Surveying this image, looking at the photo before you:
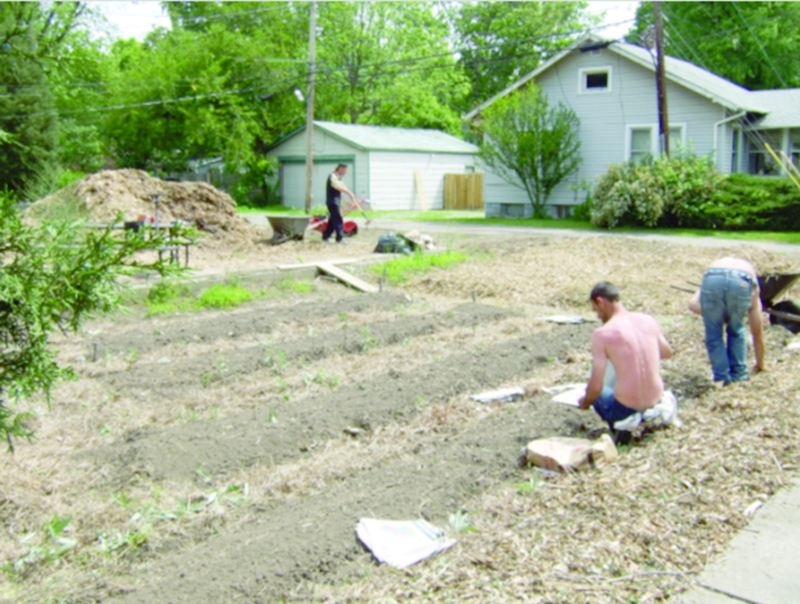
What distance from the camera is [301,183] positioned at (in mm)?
38781

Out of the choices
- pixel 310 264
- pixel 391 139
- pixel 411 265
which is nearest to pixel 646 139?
pixel 391 139

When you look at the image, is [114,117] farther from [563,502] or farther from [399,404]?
[563,502]

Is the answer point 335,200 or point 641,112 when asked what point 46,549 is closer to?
point 335,200

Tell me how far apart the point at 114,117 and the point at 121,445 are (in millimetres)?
35686

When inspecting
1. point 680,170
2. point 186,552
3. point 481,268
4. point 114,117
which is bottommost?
point 186,552

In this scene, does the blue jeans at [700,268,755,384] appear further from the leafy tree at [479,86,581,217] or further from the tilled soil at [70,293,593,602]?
the leafy tree at [479,86,581,217]

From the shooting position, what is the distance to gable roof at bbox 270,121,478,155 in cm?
3612

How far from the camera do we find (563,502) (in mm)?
4215

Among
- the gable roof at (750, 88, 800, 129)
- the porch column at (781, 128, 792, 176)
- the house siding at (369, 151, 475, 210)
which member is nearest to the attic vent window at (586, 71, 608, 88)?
the gable roof at (750, 88, 800, 129)

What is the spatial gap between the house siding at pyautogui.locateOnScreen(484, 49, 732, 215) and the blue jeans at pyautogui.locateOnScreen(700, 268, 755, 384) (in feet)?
65.6

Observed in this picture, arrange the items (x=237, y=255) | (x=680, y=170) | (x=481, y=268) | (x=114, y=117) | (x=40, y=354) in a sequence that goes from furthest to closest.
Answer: (x=114, y=117) → (x=680, y=170) → (x=237, y=255) → (x=481, y=268) → (x=40, y=354)

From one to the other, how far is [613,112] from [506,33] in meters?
32.5

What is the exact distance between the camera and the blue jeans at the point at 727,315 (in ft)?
21.1

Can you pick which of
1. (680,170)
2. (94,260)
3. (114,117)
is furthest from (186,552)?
(114,117)
